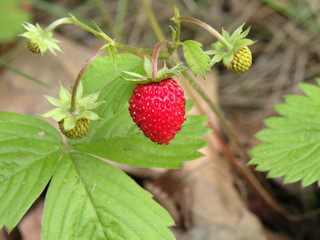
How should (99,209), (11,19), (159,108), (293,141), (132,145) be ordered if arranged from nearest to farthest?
(159,108) < (99,209) < (132,145) < (293,141) < (11,19)

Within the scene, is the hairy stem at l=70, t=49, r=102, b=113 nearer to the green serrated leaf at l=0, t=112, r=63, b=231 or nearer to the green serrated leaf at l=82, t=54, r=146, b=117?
the green serrated leaf at l=82, t=54, r=146, b=117

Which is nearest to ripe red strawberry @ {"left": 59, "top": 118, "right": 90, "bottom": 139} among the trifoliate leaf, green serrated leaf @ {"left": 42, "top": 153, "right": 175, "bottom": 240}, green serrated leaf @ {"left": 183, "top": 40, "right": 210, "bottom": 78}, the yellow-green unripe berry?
green serrated leaf @ {"left": 42, "top": 153, "right": 175, "bottom": 240}

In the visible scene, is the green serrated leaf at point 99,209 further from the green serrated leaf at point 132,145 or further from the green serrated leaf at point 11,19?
the green serrated leaf at point 11,19

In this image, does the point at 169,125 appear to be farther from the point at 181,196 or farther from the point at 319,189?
the point at 319,189

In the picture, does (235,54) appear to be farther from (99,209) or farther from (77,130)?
(99,209)

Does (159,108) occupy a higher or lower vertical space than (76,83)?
lower

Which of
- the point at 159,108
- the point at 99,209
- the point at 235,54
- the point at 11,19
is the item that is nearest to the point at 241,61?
the point at 235,54

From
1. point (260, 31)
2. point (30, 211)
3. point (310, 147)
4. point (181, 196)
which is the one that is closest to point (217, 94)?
point (260, 31)
